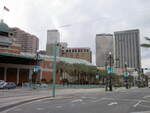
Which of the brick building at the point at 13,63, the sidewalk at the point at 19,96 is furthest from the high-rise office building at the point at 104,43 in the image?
the brick building at the point at 13,63

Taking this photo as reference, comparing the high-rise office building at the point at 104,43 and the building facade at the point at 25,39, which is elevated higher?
the building facade at the point at 25,39

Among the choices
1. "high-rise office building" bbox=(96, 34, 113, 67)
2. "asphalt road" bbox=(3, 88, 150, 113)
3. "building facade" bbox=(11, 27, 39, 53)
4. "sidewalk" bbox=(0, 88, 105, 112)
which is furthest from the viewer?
"building facade" bbox=(11, 27, 39, 53)

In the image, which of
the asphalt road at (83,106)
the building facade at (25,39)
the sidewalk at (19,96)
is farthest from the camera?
the building facade at (25,39)

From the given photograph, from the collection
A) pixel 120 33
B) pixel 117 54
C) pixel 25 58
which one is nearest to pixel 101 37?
pixel 120 33

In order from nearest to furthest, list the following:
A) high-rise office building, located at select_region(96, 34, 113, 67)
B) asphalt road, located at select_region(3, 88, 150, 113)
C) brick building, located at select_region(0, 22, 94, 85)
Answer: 1. asphalt road, located at select_region(3, 88, 150, 113)
2. high-rise office building, located at select_region(96, 34, 113, 67)
3. brick building, located at select_region(0, 22, 94, 85)

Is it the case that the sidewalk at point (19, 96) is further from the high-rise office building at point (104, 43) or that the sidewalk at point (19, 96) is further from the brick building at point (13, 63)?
the brick building at point (13, 63)

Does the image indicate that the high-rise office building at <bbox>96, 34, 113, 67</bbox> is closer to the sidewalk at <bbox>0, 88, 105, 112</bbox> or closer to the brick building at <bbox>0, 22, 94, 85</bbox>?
the sidewalk at <bbox>0, 88, 105, 112</bbox>

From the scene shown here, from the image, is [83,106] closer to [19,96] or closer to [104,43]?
[19,96]

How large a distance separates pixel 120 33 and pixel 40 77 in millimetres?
39807

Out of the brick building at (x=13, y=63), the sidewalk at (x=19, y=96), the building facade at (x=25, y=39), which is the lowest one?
the sidewalk at (x=19, y=96)

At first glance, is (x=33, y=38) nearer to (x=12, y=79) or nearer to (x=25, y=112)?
(x=12, y=79)

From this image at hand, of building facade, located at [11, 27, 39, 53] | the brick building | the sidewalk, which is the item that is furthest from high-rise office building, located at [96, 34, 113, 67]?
building facade, located at [11, 27, 39, 53]

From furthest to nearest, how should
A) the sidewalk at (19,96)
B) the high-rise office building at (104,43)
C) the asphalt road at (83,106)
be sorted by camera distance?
1. the high-rise office building at (104,43)
2. the sidewalk at (19,96)
3. the asphalt road at (83,106)

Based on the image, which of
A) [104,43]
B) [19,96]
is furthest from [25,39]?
[19,96]
